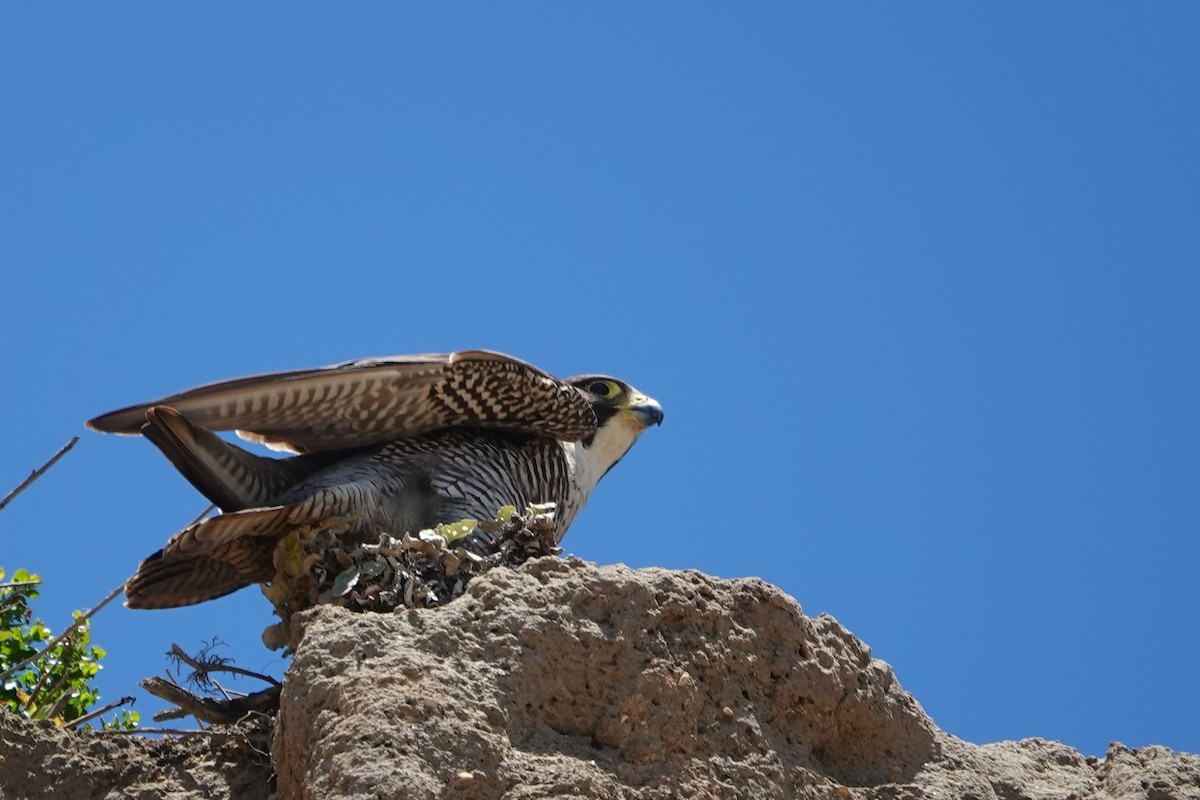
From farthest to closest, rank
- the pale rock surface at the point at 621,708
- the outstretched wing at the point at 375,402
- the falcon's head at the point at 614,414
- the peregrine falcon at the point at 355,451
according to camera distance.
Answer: the falcon's head at the point at 614,414, the outstretched wing at the point at 375,402, the peregrine falcon at the point at 355,451, the pale rock surface at the point at 621,708

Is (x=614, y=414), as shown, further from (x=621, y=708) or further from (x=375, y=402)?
(x=621, y=708)

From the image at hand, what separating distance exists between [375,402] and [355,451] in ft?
0.94

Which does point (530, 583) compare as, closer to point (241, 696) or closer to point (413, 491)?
point (241, 696)

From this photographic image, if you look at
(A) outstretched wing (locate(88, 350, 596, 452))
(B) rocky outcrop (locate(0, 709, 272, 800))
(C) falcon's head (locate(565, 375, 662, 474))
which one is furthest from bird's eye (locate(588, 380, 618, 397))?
(B) rocky outcrop (locate(0, 709, 272, 800))

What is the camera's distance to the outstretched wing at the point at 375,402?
5.02 metres

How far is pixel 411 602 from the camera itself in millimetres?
4418

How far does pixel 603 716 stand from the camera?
375 cm

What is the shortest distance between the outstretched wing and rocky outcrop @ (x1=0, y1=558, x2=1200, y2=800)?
3.85 feet

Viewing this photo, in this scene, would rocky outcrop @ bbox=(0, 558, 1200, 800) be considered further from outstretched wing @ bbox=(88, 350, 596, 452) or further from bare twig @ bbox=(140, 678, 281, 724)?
outstretched wing @ bbox=(88, 350, 596, 452)

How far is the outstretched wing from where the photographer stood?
16.5 feet

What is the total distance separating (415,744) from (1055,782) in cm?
206

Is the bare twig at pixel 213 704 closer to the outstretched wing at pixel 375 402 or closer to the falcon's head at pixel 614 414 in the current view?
the outstretched wing at pixel 375 402

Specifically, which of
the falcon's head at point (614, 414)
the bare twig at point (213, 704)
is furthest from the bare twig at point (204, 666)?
the falcon's head at point (614, 414)

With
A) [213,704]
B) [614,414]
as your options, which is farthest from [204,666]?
[614,414]
